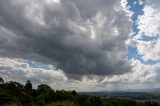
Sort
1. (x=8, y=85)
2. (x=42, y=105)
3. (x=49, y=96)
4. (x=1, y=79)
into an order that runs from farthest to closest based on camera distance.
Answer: (x=1, y=79), (x=8, y=85), (x=49, y=96), (x=42, y=105)

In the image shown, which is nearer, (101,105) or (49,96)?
(49,96)

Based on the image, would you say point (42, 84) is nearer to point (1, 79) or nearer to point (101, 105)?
point (1, 79)

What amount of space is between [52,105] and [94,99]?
51.4m

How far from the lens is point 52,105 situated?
29.7 meters

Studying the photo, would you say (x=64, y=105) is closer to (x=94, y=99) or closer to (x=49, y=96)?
(x=49, y=96)

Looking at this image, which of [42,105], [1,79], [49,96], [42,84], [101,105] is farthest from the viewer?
[42,84]

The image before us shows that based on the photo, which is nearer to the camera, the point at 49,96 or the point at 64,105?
the point at 64,105

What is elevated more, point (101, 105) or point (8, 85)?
point (8, 85)

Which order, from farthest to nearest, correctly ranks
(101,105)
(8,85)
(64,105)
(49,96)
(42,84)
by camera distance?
(42,84), (8,85), (101,105), (49,96), (64,105)

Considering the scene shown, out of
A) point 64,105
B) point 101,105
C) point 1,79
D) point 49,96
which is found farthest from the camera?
point 1,79

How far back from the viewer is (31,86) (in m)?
103

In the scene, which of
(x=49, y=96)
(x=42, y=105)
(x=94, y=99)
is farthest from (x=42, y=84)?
(x=42, y=105)

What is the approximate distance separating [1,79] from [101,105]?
36994mm

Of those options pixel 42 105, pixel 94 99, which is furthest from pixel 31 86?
pixel 42 105
